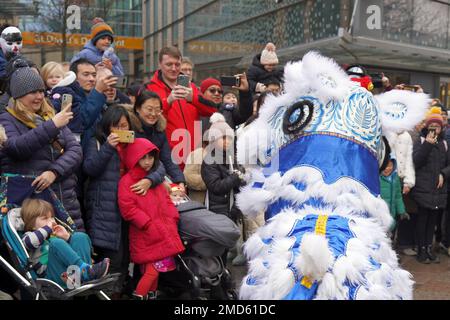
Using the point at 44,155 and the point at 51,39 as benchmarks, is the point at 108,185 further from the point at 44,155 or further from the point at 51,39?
the point at 51,39

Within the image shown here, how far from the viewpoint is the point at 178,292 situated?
170 inches

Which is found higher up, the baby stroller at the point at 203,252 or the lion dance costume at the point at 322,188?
the lion dance costume at the point at 322,188

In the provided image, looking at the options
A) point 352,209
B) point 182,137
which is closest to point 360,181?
point 352,209

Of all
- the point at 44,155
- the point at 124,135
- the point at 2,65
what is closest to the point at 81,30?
the point at 2,65

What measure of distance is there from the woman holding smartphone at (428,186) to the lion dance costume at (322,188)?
347 cm

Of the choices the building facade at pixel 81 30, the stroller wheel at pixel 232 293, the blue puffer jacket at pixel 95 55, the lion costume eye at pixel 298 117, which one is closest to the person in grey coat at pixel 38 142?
the stroller wheel at pixel 232 293

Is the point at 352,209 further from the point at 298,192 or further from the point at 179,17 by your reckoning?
the point at 179,17

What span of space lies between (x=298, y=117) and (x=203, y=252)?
5.51 ft

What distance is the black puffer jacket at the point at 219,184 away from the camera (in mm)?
4816

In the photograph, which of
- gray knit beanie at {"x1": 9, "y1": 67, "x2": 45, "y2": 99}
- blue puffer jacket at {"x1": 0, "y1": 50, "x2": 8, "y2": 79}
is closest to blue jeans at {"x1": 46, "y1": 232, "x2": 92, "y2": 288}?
gray knit beanie at {"x1": 9, "y1": 67, "x2": 45, "y2": 99}

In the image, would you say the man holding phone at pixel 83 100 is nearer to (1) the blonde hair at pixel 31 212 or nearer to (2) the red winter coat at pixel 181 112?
(2) the red winter coat at pixel 181 112

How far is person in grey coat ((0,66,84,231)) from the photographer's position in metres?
3.46

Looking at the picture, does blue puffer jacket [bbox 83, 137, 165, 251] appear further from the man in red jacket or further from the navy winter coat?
the man in red jacket
